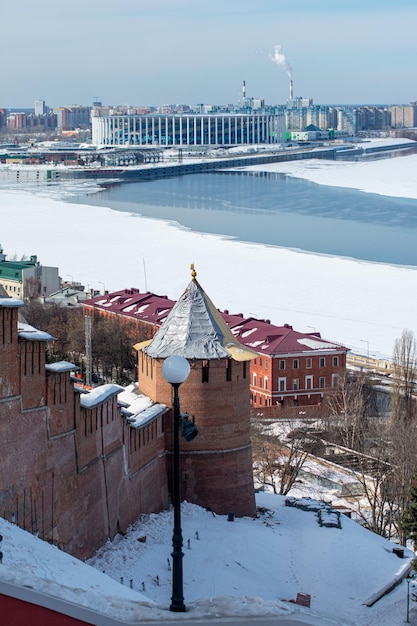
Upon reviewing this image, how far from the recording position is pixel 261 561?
12.4 m

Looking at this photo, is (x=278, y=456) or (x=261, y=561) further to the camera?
(x=278, y=456)

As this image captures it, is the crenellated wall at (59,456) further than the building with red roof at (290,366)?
No

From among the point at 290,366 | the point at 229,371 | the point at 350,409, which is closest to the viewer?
the point at 229,371

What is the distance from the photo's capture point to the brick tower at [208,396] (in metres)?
13.7

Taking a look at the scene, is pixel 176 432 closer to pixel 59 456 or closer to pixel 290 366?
pixel 59 456

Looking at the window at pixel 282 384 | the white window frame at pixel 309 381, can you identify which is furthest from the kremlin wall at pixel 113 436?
the white window frame at pixel 309 381

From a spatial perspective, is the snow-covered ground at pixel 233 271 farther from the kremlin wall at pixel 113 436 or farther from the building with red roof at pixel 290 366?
the kremlin wall at pixel 113 436

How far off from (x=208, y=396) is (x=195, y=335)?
0.71 metres

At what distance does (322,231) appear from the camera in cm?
6031

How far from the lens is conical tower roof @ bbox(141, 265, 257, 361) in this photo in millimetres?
13719

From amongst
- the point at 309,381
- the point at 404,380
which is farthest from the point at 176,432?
the point at 309,381

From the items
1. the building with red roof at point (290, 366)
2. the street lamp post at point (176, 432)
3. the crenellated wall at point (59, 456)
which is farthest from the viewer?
the building with red roof at point (290, 366)

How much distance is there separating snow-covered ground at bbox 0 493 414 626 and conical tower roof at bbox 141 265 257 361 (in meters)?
1.78

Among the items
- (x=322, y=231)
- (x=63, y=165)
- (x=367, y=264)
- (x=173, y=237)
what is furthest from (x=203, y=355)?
(x=63, y=165)
